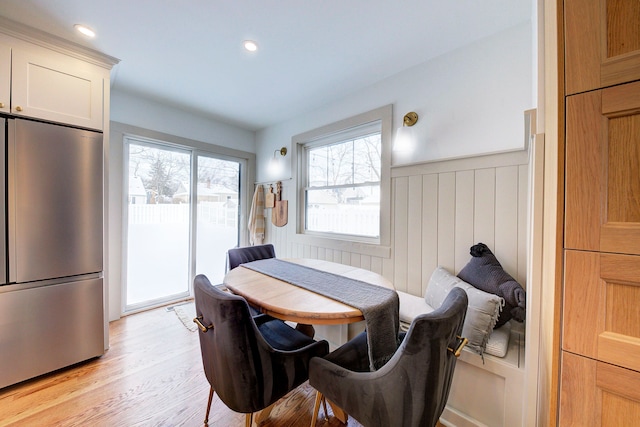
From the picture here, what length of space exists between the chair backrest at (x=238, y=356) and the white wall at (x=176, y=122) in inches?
103

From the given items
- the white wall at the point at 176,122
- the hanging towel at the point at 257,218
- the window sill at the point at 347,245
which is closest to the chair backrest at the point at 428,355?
the window sill at the point at 347,245

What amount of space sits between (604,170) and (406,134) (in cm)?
159

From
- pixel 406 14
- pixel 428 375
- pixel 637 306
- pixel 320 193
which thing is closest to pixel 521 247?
pixel 637 306

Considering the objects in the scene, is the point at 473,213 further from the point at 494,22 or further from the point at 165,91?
the point at 165,91

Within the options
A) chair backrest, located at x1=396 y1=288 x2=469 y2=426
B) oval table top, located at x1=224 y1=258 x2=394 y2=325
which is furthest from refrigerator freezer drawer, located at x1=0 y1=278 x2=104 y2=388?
chair backrest, located at x1=396 y1=288 x2=469 y2=426

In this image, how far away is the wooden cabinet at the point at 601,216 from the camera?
61 cm

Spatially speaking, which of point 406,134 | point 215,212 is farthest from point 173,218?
point 406,134

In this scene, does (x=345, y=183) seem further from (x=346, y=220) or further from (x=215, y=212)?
(x=215, y=212)

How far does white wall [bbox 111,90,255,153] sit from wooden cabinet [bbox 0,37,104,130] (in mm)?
744

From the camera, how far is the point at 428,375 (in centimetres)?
85

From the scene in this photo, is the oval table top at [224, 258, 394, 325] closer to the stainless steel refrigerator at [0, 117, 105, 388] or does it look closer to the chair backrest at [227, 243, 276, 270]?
the chair backrest at [227, 243, 276, 270]

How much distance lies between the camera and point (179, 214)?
317 centimetres

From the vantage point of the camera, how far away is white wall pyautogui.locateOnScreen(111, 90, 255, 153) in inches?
104

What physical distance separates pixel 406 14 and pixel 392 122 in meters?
Answer: 0.83
